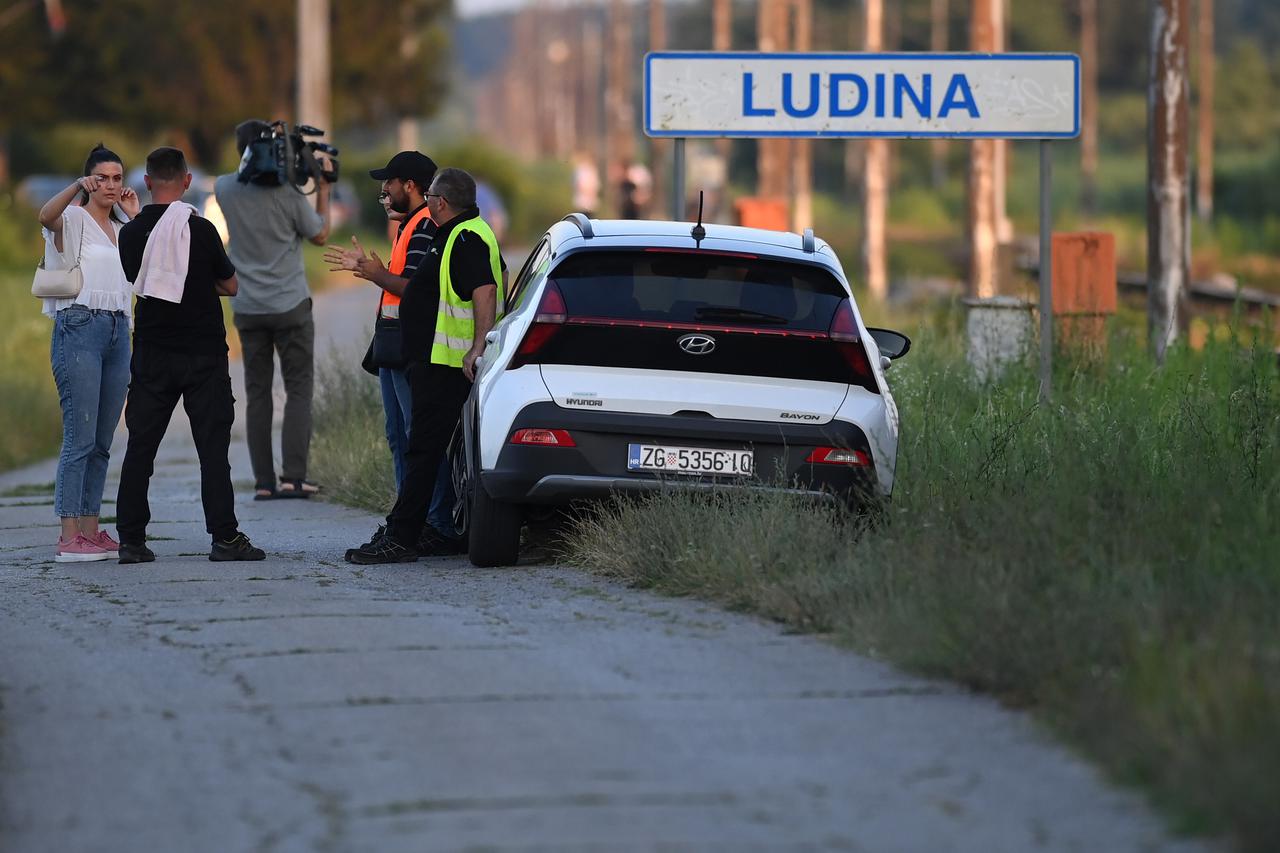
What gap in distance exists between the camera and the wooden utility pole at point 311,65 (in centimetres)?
2903

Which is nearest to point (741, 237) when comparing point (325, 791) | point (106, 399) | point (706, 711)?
point (106, 399)

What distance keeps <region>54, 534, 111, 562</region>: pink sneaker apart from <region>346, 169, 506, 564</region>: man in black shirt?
3.98 ft

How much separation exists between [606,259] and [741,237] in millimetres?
681

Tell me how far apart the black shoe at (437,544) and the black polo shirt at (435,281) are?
87 cm

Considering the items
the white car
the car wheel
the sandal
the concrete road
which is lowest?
the concrete road

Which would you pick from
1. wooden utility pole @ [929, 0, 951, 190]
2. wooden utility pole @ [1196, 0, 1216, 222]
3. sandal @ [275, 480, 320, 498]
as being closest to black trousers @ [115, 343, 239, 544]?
sandal @ [275, 480, 320, 498]

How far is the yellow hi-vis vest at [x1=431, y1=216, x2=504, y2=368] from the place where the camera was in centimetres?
1002

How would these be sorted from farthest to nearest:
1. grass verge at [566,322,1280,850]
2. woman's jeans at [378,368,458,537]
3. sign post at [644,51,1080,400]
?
sign post at [644,51,1080,400], woman's jeans at [378,368,458,537], grass verge at [566,322,1280,850]

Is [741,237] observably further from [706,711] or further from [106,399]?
[706,711]

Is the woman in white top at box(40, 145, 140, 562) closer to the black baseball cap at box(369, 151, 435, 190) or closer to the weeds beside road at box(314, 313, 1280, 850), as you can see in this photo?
the black baseball cap at box(369, 151, 435, 190)

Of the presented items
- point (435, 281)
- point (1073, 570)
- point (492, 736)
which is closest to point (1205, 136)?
point (435, 281)

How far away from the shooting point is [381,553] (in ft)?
33.3

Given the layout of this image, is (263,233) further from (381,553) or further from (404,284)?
(381,553)

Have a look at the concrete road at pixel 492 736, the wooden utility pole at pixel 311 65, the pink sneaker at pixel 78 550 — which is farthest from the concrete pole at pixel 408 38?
the concrete road at pixel 492 736
